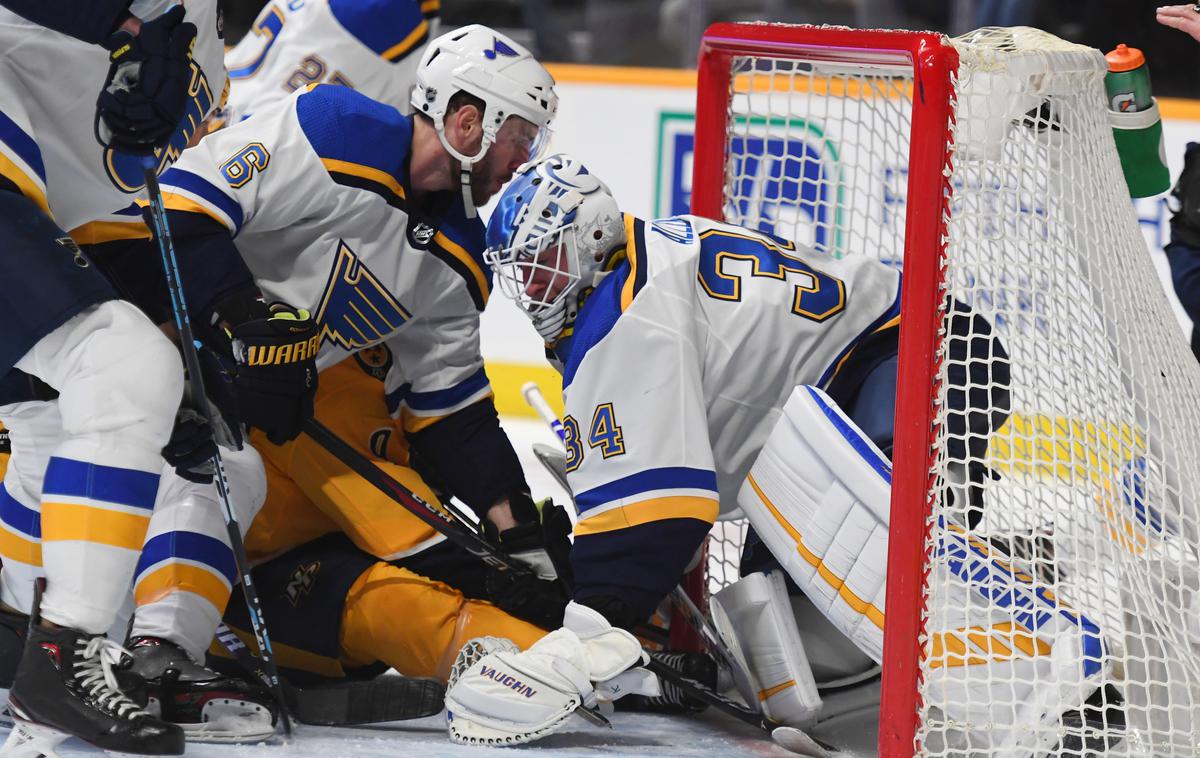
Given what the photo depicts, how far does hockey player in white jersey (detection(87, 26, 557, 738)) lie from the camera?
2293mm

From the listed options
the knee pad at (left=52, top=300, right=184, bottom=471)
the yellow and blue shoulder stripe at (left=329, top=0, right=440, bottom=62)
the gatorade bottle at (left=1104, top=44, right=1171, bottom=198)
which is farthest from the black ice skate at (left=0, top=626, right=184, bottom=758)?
the yellow and blue shoulder stripe at (left=329, top=0, right=440, bottom=62)

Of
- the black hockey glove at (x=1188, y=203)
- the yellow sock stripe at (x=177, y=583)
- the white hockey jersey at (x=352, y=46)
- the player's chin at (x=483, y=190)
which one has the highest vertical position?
the white hockey jersey at (x=352, y=46)

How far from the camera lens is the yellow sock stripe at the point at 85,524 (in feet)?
6.01

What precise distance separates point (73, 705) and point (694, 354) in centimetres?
92

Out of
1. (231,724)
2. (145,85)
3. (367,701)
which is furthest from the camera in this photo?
(367,701)

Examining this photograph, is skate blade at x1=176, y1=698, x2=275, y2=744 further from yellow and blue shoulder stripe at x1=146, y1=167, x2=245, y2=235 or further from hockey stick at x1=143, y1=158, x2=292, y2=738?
yellow and blue shoulder stripe at x1=146, y1=167, x2=245, y2=235

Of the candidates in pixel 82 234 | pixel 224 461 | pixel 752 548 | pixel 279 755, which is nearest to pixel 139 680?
pixel 279 755

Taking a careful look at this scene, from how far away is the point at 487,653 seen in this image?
87.0 inches

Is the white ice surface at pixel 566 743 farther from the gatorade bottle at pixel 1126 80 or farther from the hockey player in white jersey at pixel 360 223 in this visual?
the gatorade bottle at pixel 1126 80

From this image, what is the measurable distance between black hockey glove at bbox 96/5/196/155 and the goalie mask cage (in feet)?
2.82

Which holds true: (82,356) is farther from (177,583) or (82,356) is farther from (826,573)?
(826,573)

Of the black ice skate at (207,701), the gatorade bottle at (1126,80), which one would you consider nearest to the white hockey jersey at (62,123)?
the black ice skate at (207,701)

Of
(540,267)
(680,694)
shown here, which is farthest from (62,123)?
(680,694)

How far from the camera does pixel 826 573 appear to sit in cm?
199
